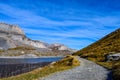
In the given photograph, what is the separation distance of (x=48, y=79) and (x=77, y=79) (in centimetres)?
634

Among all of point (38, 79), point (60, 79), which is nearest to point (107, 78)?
point (60, 79)

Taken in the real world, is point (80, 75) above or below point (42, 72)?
below

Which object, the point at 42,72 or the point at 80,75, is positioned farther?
the point at 42,72

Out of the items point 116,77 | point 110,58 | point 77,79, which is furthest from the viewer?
point 110,58

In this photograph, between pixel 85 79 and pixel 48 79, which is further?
pixel 48 79

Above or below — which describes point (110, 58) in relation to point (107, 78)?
above

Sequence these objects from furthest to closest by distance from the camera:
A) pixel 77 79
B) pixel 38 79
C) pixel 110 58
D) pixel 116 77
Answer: pixel 110 58 < pixel 38 79 < pixel 77 79 < pixel 116 77

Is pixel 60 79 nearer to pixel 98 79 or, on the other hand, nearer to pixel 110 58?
pixel 98 79

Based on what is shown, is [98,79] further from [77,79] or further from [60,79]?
[60,79]

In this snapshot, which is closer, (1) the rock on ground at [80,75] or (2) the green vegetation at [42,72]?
(1) the rock on ground at [80,75]

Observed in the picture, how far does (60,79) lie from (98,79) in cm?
751

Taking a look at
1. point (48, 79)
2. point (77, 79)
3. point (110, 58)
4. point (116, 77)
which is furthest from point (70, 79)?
point (110, 58)

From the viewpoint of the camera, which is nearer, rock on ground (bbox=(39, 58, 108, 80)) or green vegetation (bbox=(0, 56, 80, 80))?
rock on ground (bbox=(39, 58, 108, 80))

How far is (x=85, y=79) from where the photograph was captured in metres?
49.5
